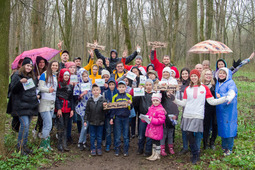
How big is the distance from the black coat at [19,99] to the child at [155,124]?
107 inches

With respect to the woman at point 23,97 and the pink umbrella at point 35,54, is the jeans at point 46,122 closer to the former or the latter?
the woman at point 23,97

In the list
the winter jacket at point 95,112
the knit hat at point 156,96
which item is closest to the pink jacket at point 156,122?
the knit hat at point 156,96

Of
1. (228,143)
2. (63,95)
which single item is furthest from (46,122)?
(228,143)

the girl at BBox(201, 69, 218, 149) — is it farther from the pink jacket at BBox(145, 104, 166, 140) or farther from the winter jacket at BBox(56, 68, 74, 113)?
the winter jacket at BBox(56, 68, 74, 113)

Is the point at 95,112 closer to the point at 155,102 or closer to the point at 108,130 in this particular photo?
the point at 108,130

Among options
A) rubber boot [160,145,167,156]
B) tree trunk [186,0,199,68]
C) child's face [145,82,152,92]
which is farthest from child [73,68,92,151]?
tree trunk [186,0,199,68]

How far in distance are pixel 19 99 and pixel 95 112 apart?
1.74 m

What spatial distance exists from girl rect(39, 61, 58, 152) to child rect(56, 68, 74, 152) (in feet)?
0.64

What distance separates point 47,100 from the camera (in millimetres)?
4918

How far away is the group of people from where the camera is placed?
179 inches

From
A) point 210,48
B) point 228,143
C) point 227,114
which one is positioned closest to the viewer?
point 227,114

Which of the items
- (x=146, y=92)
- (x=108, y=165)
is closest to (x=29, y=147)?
(x=108, y=165)

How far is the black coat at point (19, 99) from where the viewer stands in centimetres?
441

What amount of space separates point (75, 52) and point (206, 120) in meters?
30.0
